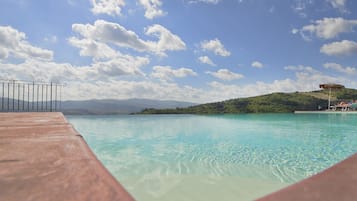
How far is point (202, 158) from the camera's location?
4984 mm

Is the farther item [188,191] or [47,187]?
[188,191]

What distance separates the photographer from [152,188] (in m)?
3.18

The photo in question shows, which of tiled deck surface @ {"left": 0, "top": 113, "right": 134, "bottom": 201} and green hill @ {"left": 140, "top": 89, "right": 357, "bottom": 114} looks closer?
tiled deck surface @ {"left": 0, "top": 113, "right": 134, "bottom": 201}

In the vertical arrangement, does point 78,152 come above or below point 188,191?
above

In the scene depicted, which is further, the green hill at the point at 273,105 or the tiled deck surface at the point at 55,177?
the green hill at the point at 273,105

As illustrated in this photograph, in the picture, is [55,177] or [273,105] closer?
[55,177]

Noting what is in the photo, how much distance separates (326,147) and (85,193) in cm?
761

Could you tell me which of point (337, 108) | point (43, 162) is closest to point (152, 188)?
point (43, 162)

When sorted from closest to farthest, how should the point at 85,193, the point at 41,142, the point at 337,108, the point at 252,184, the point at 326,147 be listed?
the point at 85,193 → the point at 41,142 → the point at 252,184 → the point at 326,147 → the point at 337,108

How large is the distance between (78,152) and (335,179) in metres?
0.83

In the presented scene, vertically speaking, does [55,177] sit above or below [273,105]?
below

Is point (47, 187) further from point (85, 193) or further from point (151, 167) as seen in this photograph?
point (151, 167)

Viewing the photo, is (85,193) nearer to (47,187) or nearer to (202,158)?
(47,187)

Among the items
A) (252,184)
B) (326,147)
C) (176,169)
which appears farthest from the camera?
(326,147)
